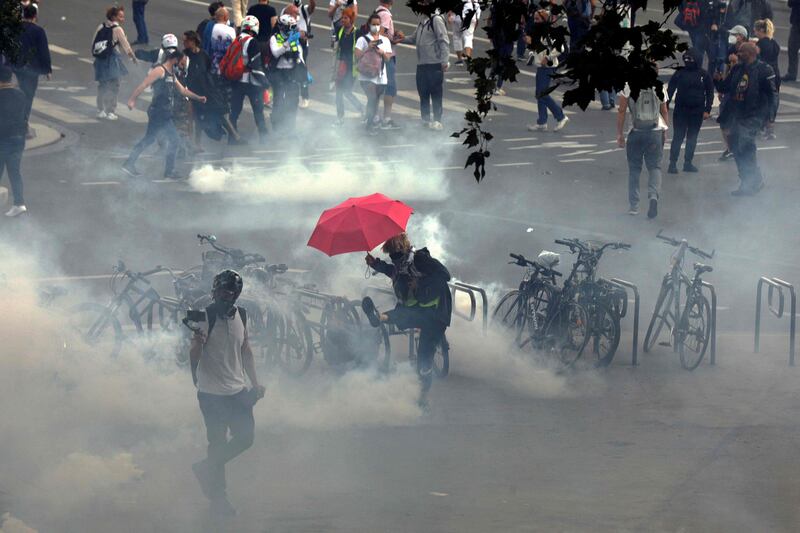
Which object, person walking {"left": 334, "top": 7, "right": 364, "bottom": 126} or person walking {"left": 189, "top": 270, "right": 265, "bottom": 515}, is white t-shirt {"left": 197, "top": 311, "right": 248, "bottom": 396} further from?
person walking {"left": 334, "top": 7, "right": 364, "bottom": 126}

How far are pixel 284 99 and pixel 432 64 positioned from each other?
7.48 ft

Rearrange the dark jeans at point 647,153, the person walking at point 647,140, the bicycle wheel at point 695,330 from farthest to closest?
the dark jeans at point 647,153 → the person walking at point 647,140 → the bicycle wheel at point 695,330

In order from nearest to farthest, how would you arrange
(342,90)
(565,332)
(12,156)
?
(565,332)
(12,156)
(342,90)

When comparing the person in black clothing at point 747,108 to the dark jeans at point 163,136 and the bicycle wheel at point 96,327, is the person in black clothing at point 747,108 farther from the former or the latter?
the bicycle wheel at point 96,327

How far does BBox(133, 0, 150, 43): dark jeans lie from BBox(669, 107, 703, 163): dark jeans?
1367 centimetres

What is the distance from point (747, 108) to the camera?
1883 centimetres

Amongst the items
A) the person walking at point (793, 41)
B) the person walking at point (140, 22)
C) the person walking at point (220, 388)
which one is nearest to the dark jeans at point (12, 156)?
the person walking at point (220, 388)

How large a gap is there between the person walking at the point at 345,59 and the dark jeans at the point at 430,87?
115 centimetres

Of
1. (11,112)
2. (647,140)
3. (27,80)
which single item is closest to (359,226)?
(11,112)

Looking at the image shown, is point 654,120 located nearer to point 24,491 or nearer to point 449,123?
point 449,123

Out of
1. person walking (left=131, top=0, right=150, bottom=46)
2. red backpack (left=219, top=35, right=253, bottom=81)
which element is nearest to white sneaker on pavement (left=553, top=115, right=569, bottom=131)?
red backpack (left=219, top=35, right=253, bottom=81)

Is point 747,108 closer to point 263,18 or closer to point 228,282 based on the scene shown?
point 263,18

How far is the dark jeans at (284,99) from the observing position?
21.8 metres

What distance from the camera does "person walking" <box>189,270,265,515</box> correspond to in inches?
341
